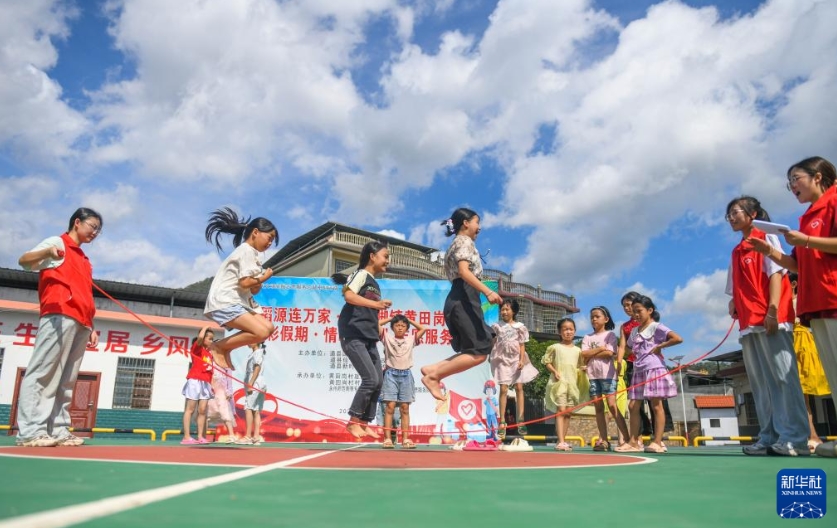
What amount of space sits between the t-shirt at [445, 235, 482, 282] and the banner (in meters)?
7.11

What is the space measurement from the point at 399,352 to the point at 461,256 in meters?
2.47

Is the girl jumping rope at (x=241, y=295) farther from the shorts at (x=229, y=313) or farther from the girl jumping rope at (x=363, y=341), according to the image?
the girl jumping rope at (x=363, y=341)

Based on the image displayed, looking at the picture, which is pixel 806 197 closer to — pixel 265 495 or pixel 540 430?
pixel 265 495

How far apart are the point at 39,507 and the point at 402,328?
6.25m

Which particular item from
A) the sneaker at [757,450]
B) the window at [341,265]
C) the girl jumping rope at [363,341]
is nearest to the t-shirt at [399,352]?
the girl jumping rope at [363,341]

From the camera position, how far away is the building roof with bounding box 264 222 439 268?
3712 centimetres

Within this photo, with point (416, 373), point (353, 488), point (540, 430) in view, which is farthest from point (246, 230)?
point (540, 430)

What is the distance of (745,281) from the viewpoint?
4.90 m

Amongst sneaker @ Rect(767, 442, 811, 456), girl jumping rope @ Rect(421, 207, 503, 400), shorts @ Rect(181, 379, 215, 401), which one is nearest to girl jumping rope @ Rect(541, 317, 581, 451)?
girl jumping rope @ Rect(421, 207, 503, 400)

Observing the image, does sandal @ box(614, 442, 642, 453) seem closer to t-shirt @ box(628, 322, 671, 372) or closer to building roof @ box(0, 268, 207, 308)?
t-shirt @ box(628, 322, 671, 372)

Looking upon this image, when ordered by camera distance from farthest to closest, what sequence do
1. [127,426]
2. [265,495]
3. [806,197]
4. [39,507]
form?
1. [127,426]
2. [806,197]
3. [265,495]
4. [39,507]

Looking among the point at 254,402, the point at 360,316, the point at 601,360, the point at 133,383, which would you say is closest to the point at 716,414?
the point at 133,383

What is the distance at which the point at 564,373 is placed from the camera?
7469 mm

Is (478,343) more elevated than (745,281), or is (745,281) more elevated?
(745,281)
